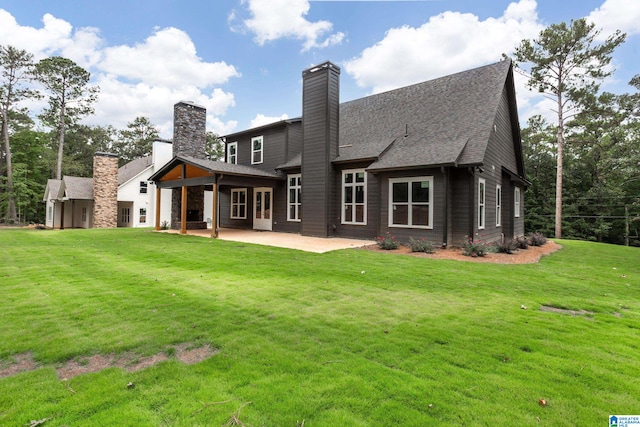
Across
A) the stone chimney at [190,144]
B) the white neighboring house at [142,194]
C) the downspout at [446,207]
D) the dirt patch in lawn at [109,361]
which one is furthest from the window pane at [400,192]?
the white neighboring house at [142,194]

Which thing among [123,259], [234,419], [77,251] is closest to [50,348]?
[234,419]

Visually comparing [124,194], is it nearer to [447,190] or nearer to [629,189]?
[447,190]

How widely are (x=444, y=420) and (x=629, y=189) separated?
32322 millimetres

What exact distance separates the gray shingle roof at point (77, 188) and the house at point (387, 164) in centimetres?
961

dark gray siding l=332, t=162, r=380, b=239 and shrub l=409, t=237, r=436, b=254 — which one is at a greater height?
dark gray siding l=332, t=162, r=380, b=239

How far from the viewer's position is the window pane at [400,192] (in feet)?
36.0

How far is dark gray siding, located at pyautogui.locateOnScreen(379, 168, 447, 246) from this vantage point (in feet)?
33.5

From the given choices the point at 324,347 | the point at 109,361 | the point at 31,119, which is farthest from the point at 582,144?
the point at 31,119

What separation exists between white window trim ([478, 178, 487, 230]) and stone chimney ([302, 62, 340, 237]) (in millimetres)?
5369

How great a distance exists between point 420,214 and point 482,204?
7.71ft

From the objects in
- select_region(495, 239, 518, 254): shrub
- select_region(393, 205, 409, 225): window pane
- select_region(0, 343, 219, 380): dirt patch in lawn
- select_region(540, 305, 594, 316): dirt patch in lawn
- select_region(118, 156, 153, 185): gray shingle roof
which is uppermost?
select_region(118, 156, 153, 185): gray shingle roof

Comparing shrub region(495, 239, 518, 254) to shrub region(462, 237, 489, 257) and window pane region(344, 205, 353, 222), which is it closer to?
shrub region(462, 237, 489, 257)

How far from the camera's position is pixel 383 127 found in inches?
550

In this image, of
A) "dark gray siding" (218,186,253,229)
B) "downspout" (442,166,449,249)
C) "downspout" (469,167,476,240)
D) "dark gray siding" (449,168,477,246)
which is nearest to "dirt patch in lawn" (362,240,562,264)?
"downspout" (442,166,449,249)
